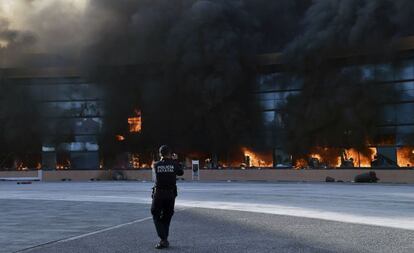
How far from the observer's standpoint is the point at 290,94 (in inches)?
1572

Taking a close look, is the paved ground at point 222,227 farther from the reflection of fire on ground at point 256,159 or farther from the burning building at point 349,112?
the reflection of fire on ground at point 256,159

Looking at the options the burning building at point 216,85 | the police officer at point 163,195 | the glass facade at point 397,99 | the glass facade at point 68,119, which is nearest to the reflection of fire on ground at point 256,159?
the burning building at point 216,85

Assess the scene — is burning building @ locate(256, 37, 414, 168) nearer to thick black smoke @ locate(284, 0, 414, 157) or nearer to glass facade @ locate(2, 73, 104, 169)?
thick black smoke @ locate(284, 0, 414, 157)

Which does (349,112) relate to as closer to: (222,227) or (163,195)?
(222,227)

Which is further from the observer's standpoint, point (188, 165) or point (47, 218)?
point (188, 165)

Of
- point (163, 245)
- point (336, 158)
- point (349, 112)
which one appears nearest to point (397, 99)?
point (349, 112)

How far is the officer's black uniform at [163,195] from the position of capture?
7.95 metres

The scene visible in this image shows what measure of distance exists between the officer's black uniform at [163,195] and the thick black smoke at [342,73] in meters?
29.5

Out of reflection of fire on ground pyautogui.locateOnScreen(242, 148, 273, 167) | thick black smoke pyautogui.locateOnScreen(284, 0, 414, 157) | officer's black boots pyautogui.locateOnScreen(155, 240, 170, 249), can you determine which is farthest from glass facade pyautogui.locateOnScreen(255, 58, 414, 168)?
officer's black boots pyautogui.locateOnScreen(155, 240, 170, 249)

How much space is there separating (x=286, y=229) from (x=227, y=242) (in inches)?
67.2

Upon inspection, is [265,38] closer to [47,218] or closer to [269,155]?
[269,155]

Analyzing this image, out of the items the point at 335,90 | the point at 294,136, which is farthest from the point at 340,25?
the point at 294,136

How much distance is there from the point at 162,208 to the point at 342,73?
1225 inches

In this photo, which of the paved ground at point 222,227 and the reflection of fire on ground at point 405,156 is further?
the reflection of fire on ground at point 405,156
